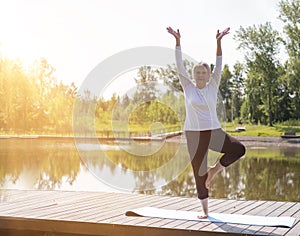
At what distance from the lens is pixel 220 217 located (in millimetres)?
4520

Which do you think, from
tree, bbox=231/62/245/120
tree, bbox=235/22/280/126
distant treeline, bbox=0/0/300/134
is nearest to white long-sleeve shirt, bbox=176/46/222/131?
A: distant treeline, bbox=0/0/300/134

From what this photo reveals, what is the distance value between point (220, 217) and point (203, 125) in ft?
2.47

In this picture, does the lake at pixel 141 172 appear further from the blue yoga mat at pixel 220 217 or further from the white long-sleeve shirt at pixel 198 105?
the white long-sleeve shirt at pixel 198 105

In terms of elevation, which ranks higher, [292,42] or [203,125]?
[292,42]

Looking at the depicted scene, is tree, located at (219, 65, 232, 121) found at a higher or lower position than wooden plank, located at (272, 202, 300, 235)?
higher

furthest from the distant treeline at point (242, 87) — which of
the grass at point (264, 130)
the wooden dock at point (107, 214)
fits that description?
the wooden dock at point (107, 214)

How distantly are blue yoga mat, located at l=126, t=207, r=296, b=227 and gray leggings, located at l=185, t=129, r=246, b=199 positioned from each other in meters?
0.35

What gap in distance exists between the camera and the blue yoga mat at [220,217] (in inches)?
171

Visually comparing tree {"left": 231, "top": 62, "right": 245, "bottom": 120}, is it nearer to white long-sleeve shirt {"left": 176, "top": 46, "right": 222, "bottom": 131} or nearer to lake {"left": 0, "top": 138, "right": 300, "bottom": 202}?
lake {"left": 0, "top": 138, "right": 300, "bottom": 202}

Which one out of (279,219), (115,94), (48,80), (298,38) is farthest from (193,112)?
(298,38)

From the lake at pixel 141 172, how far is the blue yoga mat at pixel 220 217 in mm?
934

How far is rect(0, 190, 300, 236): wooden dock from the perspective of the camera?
418 cm

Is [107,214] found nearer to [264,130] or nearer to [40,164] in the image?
[40,164]

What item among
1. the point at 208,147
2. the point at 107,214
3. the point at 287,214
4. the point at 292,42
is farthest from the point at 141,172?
the point at 292,42
